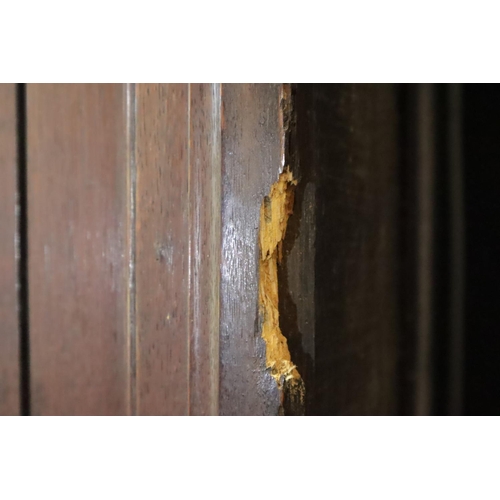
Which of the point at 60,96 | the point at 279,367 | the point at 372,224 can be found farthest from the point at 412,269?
the point at 60,96

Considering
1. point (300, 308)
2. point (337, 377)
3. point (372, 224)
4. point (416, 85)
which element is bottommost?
point (337, 377)

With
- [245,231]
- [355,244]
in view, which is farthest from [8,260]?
[355,244]

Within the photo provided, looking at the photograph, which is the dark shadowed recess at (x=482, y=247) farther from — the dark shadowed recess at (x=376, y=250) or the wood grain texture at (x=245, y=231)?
the wood grain texture at (x=245, y=231)

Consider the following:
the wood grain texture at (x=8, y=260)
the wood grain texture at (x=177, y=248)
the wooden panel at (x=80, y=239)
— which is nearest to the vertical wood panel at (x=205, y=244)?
the wood grain texture at (x=177, y=248)

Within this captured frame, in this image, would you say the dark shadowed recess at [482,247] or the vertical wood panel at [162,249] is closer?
the vertical wood panel at [162,249]

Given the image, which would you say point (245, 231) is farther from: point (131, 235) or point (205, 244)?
point (131, 235)
